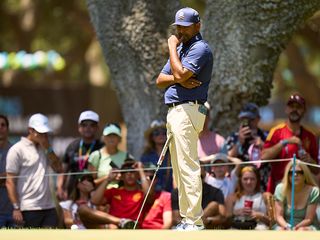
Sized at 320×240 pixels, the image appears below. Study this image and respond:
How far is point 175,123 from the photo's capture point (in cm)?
998

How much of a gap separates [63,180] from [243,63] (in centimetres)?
290

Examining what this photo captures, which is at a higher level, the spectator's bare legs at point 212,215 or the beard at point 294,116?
the beard at point 294,116

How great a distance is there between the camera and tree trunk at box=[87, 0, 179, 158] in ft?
48.2

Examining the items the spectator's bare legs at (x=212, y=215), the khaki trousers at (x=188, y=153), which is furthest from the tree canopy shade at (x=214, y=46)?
the khaki trousers at (x=188, y=153)

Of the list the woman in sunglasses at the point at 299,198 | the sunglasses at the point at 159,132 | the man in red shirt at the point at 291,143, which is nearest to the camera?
the woman in sunglasses at the point at 299,198

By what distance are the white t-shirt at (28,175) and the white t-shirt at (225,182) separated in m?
A: 1.95

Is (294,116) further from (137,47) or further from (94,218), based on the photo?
(137,47)

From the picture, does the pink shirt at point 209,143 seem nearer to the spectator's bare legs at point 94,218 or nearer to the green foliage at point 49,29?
the spectator's bare legs at point 94,218

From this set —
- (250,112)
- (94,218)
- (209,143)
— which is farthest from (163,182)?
(250,112)

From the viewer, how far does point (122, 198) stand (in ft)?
41.9

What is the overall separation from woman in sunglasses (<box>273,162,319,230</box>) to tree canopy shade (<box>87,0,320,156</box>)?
2.54 meters

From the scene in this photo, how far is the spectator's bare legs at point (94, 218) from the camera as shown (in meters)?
12.5

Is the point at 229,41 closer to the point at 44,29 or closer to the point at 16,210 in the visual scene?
the point at 16,210
